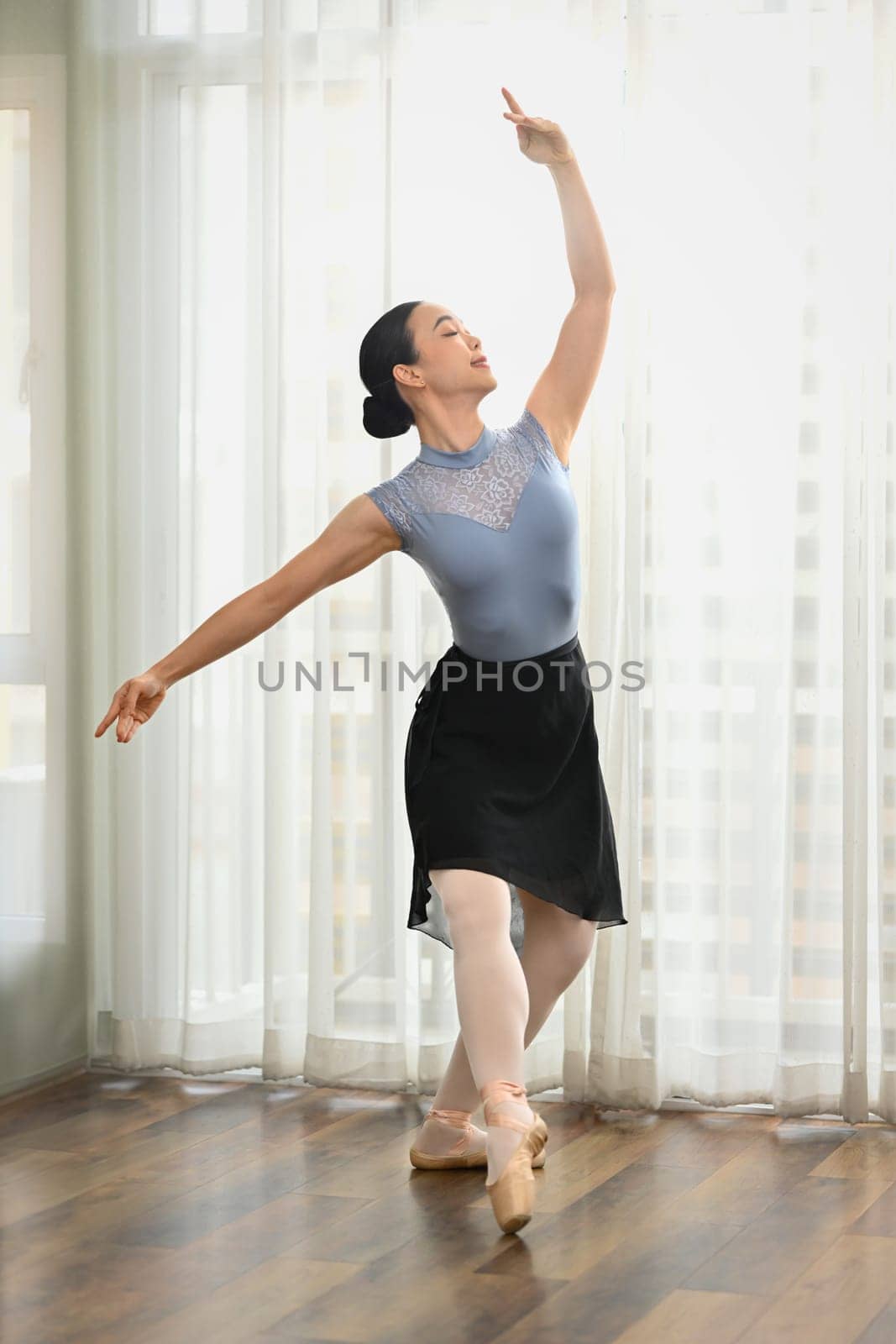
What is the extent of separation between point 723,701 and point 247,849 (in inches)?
38.7

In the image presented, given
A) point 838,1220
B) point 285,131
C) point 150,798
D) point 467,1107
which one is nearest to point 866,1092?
point 838,1220

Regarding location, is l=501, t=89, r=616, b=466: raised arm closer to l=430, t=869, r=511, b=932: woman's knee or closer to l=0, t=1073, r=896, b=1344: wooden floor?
l=430, t=869, r=511, b=932: woman's knee

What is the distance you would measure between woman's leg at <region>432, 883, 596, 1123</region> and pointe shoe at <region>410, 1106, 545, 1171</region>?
0.6 inches

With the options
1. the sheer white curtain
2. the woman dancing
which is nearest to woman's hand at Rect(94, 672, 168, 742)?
the woman dancing

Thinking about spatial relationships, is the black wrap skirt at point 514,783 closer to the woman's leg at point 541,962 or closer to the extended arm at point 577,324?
the woman's leg at point 541,962

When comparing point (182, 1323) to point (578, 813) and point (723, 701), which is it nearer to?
point (578, 813)

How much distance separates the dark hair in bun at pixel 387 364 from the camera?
2.39 m

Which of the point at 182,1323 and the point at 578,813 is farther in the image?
the point at 578,813

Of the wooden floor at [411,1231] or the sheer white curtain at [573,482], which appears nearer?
the wooden floor at [411,1231]

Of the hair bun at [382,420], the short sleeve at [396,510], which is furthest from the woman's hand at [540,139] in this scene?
the short sleeve at [396,510]

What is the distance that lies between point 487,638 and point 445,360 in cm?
43

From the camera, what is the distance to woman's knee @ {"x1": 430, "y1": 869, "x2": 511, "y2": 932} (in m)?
2.23

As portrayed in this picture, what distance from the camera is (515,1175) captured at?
2.05 m

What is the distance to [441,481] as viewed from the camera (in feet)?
7.74
